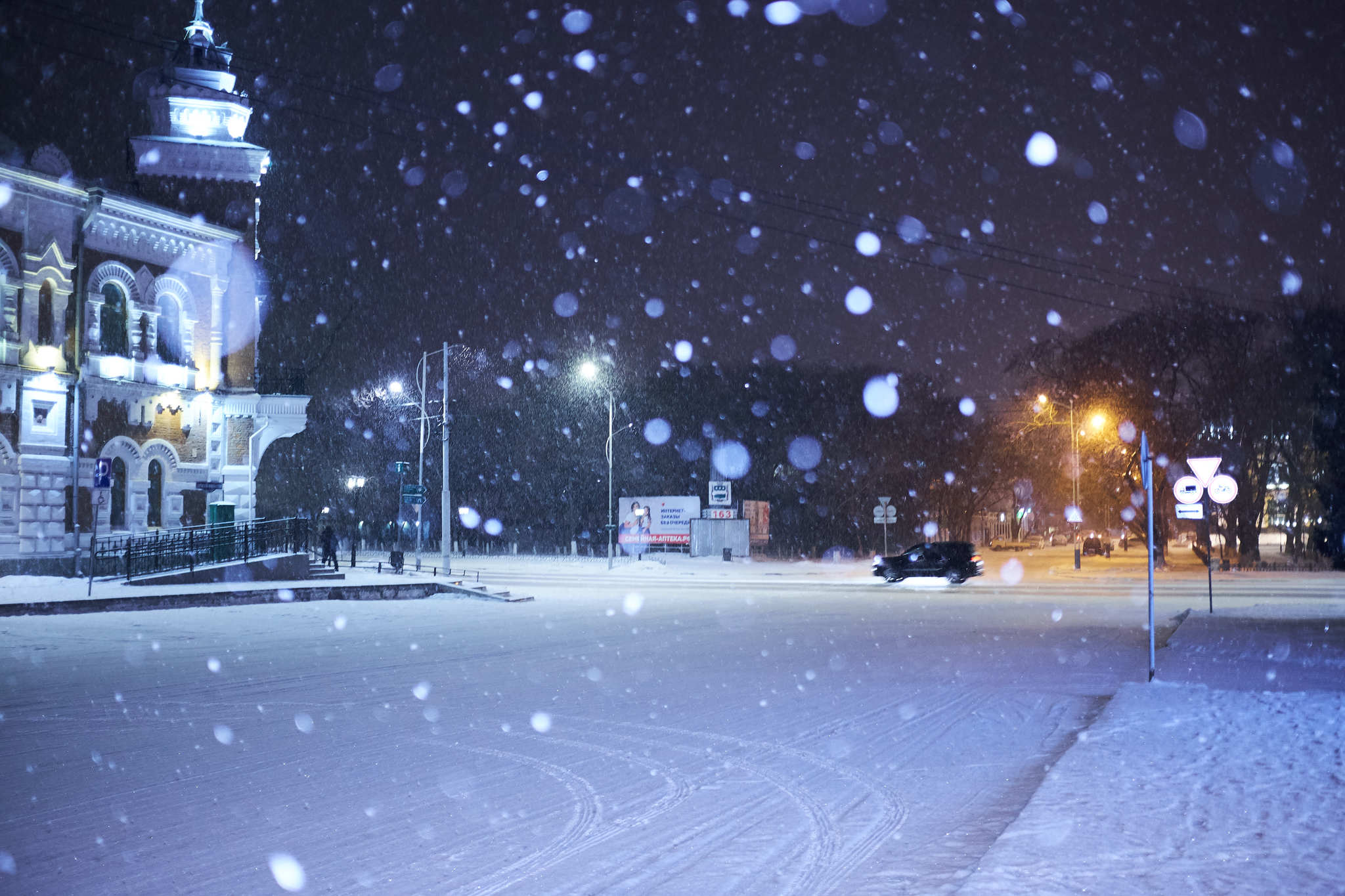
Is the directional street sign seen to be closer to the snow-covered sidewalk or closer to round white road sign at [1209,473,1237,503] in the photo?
round white road sign at [1209,473,1237,503]

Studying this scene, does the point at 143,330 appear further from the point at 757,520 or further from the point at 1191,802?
the point at 757,520

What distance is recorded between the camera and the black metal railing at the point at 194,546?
94.2 ft

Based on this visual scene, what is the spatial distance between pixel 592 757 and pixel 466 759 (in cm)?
96

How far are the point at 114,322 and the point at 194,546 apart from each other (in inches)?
281

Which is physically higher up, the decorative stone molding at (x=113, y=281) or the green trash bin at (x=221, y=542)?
the decorative stone molding at (x=113, y=281)

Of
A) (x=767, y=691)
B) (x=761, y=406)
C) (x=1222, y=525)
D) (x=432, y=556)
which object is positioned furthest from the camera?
(x=761, y=406)

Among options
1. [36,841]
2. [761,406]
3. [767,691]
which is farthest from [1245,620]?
[761,406]

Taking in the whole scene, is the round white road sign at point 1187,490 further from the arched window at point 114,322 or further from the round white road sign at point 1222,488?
the arched window at point 114,322

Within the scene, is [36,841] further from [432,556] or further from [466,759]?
[432,556]

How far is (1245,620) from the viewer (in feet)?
71.3

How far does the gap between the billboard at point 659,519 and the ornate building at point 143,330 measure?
26.0m

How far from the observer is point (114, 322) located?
3155cm

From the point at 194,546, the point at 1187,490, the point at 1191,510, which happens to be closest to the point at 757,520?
the point at 194,546

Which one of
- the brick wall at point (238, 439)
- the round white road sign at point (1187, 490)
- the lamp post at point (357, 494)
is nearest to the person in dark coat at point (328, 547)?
the brick wall at point (238, 439)
